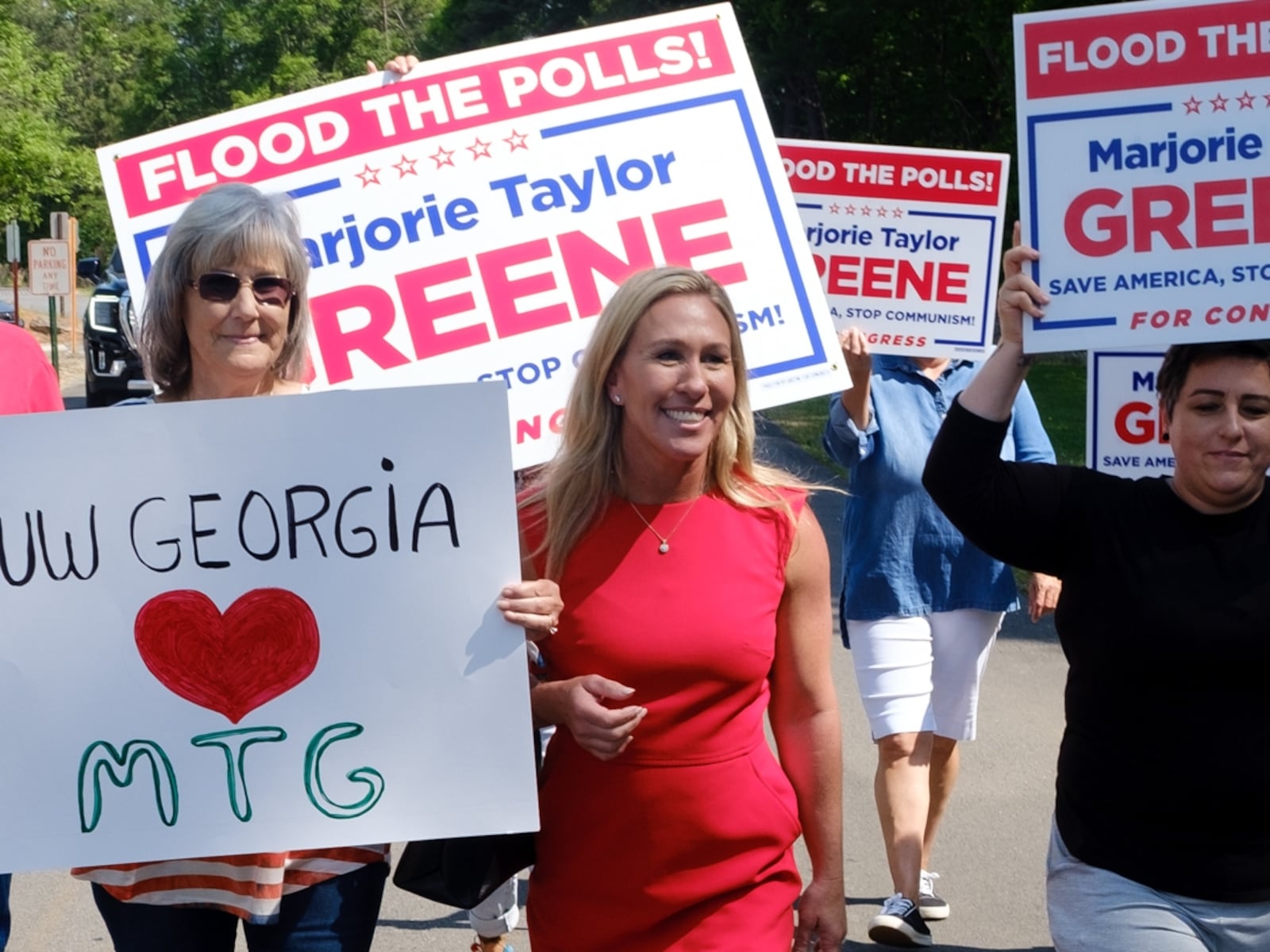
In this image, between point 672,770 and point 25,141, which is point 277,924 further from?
point 25,141

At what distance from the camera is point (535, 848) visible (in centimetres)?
277

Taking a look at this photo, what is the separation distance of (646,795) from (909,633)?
7.91ft

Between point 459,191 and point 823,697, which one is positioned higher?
point 459,191

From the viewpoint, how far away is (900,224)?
539 centimetres

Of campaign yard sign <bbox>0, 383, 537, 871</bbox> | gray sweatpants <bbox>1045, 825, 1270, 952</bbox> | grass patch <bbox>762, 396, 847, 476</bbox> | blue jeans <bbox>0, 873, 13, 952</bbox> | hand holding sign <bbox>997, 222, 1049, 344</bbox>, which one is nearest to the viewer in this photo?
campaign yard sign <bbox>0, 383, 537, 871</bbox>

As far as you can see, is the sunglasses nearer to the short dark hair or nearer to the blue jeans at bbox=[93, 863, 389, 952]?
the blue jeans at bbox=[93, 863, 389, 952]

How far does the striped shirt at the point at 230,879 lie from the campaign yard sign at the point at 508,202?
1327 mm

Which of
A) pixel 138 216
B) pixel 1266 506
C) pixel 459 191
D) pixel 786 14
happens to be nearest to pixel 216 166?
pixel 138 216

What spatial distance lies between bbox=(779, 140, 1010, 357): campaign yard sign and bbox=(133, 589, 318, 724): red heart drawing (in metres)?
3.03

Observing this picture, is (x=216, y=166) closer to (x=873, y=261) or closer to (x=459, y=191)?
(x=459, y=191)

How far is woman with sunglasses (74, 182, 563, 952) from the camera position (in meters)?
2.60

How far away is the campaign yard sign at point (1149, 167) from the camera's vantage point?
299cm

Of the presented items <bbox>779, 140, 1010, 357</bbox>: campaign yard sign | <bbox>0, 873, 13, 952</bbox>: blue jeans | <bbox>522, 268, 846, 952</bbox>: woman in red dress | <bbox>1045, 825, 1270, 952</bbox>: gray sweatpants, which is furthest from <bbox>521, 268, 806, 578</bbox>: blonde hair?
<bbox>779, 140, 1010, 357</bbox>: campaign yard sign

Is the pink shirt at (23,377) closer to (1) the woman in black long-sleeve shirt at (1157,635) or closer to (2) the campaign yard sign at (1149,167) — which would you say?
(1) the woman in black long-sleeve shirt at (1157,635)
